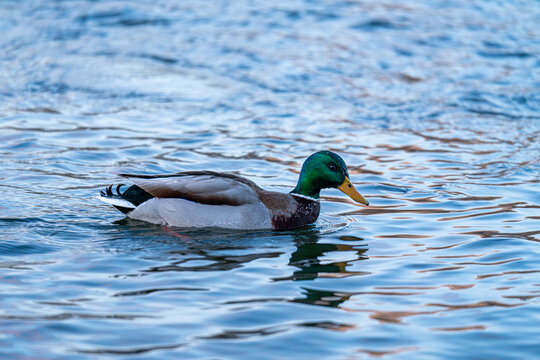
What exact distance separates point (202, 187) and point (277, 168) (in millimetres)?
2332

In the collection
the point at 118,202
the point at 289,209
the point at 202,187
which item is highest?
the point at 202,187

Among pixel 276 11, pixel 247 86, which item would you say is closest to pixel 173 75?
pixel 247 86

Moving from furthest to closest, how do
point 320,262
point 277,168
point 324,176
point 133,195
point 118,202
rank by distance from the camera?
point 277,168, point 324,176, point 133,195, point 118,202, point 320,262

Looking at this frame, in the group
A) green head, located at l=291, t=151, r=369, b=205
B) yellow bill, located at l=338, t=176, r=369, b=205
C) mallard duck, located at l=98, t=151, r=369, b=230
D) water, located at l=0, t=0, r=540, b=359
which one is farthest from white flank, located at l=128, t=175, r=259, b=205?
yellow bill, located at l=338, t=176, r=369, b=205

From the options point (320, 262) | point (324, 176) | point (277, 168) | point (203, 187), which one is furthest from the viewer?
point (277, 168)

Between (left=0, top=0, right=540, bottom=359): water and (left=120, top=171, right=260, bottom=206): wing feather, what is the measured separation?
0.30 m

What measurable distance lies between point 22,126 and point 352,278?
20.3ft

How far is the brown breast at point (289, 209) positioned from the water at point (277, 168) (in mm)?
173

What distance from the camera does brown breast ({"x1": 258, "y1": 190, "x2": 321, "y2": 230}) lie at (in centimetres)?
756

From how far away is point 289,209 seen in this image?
762cm

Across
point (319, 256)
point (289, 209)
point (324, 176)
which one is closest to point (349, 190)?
point (324, 176)

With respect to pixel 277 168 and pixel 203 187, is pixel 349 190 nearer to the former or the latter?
pixel 203 187

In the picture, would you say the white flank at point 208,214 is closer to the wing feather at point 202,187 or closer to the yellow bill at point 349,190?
the wing feather at point 202,187

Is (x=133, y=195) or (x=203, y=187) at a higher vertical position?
(x=203, y=187)
